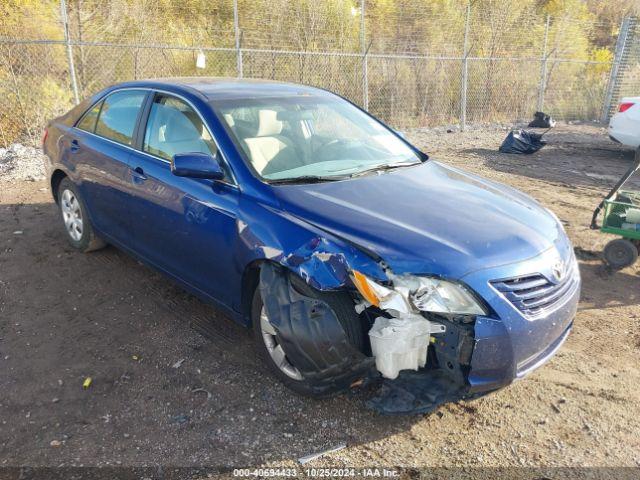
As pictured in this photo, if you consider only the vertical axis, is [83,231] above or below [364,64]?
below

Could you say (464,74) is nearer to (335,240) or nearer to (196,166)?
(196,166)

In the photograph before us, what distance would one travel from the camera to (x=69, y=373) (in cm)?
320

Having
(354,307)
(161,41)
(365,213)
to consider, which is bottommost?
(354,307)

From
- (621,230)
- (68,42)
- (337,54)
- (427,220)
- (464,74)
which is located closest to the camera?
(427,220)

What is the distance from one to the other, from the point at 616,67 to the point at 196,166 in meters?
17.5

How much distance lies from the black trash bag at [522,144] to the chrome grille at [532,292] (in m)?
8.91

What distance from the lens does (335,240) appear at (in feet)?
8.51

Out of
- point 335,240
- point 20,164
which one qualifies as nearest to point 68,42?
point 20,164

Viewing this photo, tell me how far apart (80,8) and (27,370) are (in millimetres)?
9686

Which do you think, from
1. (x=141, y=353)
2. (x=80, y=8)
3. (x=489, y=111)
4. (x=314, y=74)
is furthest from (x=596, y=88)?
(x=141, y=353)

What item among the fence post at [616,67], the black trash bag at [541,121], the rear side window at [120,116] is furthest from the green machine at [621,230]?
the fence post at [616,67]

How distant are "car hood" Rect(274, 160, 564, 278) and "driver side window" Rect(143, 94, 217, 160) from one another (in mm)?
824

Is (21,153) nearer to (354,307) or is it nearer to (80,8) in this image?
(80,8)

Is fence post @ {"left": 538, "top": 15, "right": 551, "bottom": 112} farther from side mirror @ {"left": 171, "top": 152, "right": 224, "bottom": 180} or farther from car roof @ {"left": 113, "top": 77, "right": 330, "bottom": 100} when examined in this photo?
side mirror @ {"left": 171, "top": 152, "right": 224, "bottom": 180}
